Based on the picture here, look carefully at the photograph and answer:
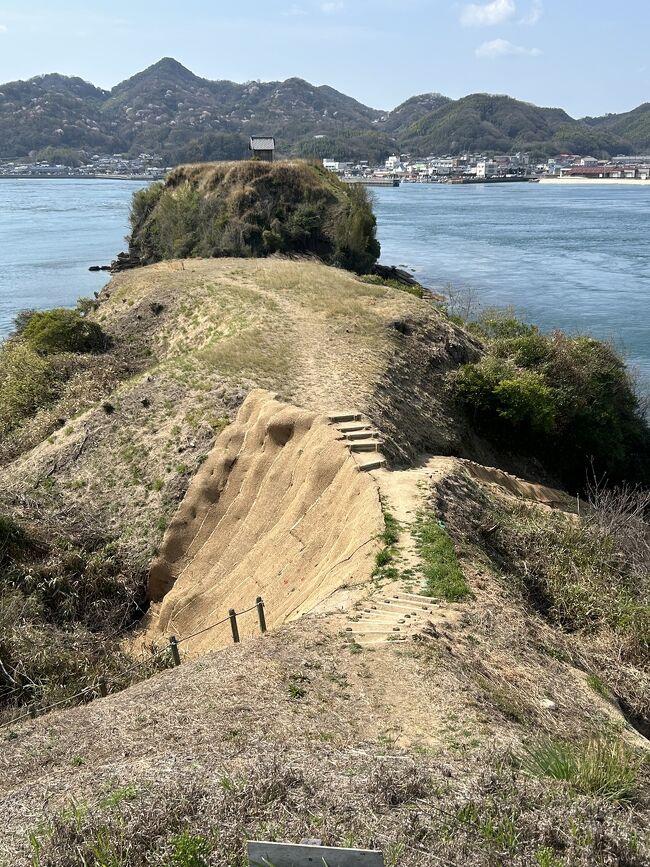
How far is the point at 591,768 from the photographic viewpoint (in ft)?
21.2

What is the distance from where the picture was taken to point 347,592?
11.7 meters

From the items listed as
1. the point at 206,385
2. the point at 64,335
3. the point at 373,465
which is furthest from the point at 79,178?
the point at 373,465

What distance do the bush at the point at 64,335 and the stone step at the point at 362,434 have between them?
16.0m

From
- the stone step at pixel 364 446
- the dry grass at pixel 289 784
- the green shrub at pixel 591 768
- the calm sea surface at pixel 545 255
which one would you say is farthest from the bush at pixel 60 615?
the calm sea surface at pixel 545 255

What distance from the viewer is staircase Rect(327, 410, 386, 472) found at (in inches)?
627

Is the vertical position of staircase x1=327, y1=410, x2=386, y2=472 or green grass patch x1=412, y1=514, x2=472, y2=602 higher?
staircase x1=327, y1=410, x2=386, y2=472

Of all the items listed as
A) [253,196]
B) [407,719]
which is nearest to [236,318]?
[407,719]

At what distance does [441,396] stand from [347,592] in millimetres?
13605

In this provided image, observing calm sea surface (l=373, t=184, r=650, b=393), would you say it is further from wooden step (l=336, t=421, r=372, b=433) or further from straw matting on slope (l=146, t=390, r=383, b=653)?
straw matting on slope (l=146, t=390, r=383, b=653)

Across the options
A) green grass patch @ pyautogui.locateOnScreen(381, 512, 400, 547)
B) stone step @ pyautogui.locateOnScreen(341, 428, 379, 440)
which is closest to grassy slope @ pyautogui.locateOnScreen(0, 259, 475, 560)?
stone step @ pyautogui.locateOnScreen(341, 428, 379, 440)

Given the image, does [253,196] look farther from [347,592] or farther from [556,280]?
[347,592]

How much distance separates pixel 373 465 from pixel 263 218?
3665 centimetres

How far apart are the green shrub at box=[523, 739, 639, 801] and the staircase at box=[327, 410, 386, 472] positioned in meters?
8.98

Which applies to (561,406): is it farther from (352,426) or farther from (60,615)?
(60,615)
